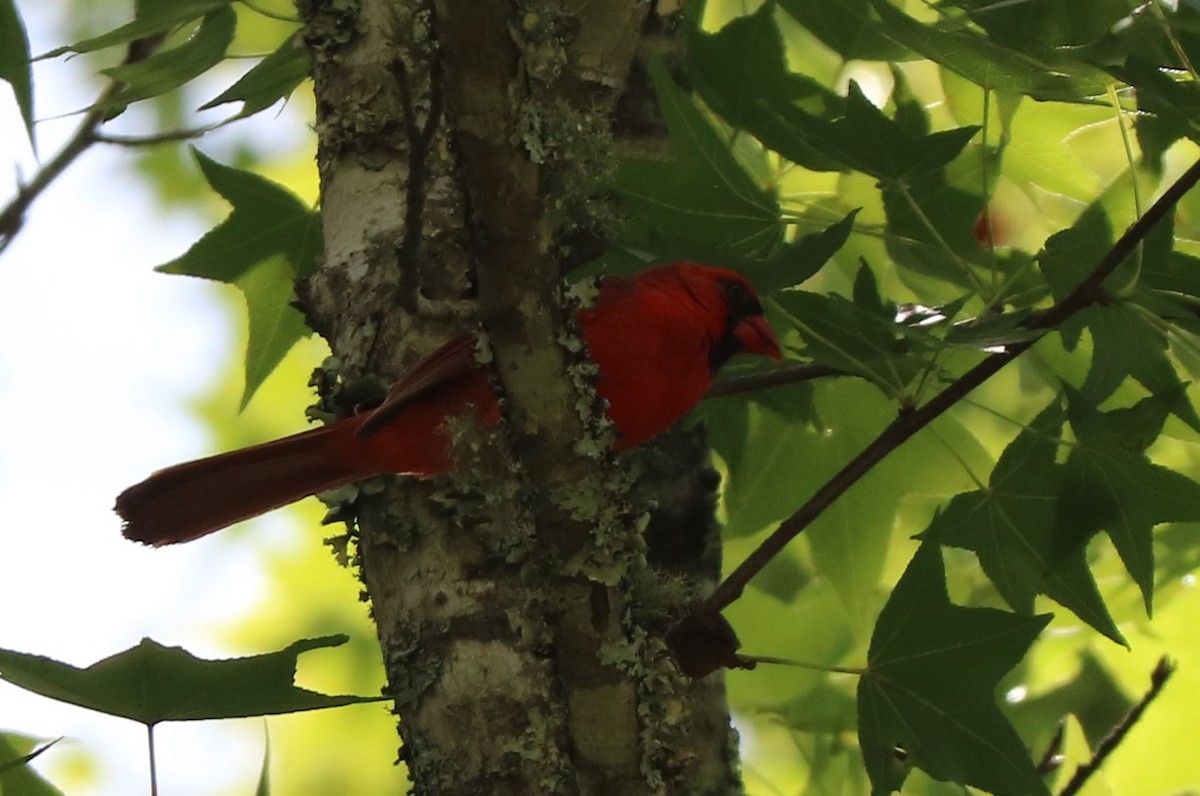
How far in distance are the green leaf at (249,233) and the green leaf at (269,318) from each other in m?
0.03

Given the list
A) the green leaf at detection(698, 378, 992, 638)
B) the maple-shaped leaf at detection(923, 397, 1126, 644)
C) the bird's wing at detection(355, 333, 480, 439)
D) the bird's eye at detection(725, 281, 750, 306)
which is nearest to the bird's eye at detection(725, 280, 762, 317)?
the bird's eye at detection(725, 281, 750, 306)

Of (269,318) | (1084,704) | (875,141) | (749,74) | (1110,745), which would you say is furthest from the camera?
(1084,704)

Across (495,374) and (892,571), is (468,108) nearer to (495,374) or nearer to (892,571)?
(495,374)

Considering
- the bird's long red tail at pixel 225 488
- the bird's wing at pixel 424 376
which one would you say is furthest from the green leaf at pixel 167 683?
the bird's long red tail at pixel 225 488

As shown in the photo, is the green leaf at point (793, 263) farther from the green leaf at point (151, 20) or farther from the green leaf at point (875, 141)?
the green leaf at point (151, 20)

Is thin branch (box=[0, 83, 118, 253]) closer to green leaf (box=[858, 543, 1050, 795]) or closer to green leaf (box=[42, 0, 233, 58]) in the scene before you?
green leaf (box=[42, 0, 233, 58])

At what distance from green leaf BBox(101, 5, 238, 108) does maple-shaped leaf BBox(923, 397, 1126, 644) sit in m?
1.42

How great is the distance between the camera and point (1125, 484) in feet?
6.86

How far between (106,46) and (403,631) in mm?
1058

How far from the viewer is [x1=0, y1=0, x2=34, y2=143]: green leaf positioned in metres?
2.18

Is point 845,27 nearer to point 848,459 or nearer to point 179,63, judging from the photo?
point 848,459

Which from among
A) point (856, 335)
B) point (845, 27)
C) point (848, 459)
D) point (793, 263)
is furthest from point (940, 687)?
point (845, 27)

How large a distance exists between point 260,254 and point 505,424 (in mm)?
1171

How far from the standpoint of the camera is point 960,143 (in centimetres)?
205
